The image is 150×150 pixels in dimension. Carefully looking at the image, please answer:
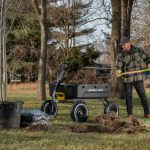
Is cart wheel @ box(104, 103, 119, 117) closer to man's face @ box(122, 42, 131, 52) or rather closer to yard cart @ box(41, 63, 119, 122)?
yard cart @ box(41, 63, 119, 122)

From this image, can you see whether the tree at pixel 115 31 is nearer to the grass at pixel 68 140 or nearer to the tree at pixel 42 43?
the tree at pixel 42 43

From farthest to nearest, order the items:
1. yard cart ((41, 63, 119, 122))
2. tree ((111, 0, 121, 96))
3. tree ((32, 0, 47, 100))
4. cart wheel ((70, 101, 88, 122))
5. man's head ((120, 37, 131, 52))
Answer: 1. tree ((111, 0, 121, 96))
2. tree ((32, 0, 47, 100))
3. man's head ((120, 37, 131, 52))
4. yard cart ((41, 63, 119, 122))
5. cart wheel ((70, 101, 88, 122))

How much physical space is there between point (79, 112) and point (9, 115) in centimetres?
275

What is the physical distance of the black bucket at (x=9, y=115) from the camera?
30.5 ft

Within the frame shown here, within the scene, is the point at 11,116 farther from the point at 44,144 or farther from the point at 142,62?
the point at 142,62

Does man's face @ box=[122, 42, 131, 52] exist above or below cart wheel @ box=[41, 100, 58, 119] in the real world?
above

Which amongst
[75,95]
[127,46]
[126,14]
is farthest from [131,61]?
[126,14]

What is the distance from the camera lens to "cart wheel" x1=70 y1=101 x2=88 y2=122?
11508 mm

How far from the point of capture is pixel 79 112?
11.7 meters

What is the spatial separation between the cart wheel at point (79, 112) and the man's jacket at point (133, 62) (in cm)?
135

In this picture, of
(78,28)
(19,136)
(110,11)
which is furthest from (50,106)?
(78,28)

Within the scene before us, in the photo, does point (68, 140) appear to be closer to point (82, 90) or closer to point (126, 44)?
point (82, 90)

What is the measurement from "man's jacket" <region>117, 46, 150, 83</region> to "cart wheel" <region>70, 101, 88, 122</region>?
1.35m

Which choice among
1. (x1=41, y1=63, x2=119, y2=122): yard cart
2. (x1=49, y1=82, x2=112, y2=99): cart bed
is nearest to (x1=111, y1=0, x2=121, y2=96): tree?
(x1=41, y1=63, x2=119, y2=122): yard cart
